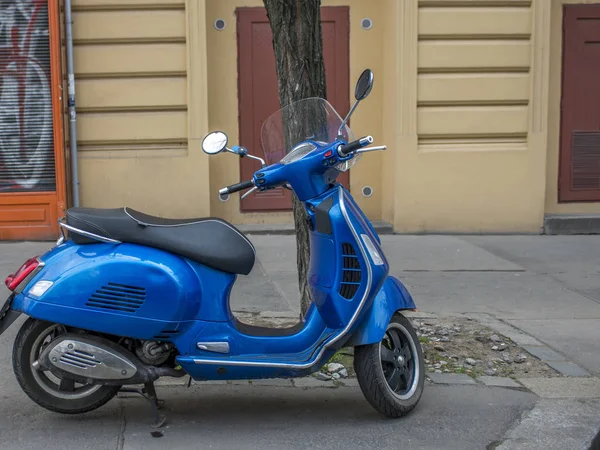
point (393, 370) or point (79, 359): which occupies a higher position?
point (79, 359)

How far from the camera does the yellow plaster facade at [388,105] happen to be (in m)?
9.34

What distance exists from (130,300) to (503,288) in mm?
4293

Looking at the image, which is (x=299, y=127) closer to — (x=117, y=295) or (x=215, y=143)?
(x=215, y=143)

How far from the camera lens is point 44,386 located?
12.7 feet

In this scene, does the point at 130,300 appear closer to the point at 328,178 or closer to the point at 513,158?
the point at 328,178

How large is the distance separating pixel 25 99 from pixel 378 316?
647 cm

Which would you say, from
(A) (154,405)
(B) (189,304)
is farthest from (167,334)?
(A) (154,405)

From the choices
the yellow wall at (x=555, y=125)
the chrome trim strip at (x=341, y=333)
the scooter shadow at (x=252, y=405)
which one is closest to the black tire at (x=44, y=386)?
the scooter shadow at (x=252, y=405)

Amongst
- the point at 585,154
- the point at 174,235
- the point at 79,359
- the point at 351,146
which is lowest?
the point at 79,359

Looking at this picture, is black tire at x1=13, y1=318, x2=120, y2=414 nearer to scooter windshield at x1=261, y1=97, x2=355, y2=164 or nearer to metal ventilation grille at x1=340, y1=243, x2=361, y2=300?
metal ventilation grille at x1=340, y1=243, x2=361, y2=300

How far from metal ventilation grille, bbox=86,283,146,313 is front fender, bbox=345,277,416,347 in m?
1.01

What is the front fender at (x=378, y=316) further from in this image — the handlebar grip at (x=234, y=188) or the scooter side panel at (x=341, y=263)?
the handlebar grip at (x=234, y=188)

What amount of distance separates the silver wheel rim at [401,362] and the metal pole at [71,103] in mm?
5985

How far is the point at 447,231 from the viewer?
980cm
